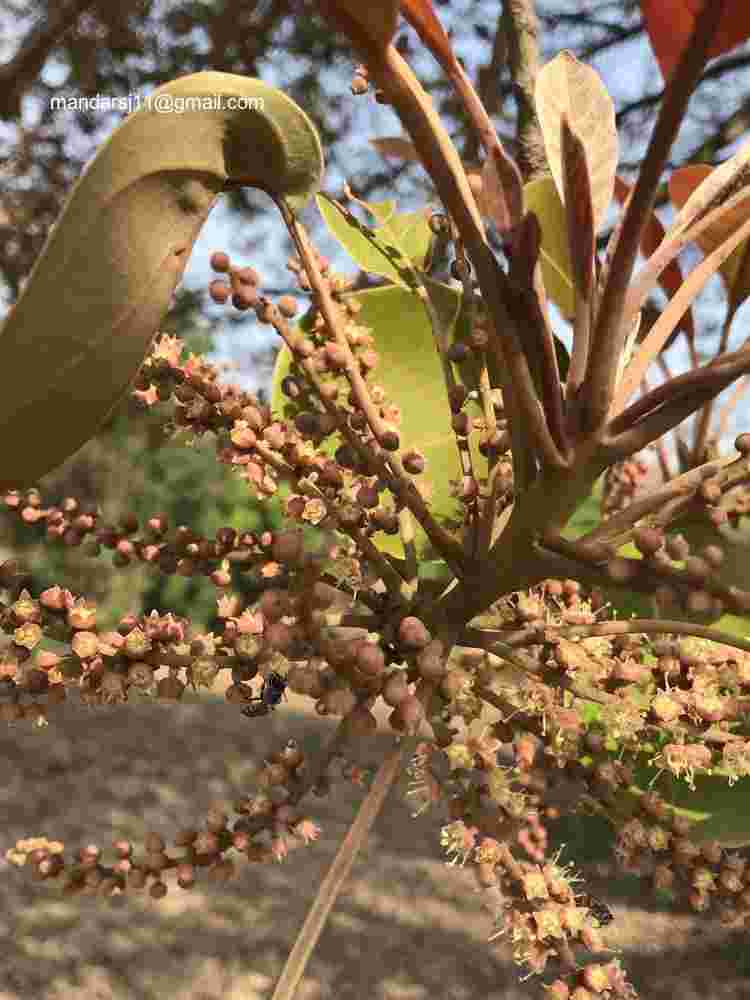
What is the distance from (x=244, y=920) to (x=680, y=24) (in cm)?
176

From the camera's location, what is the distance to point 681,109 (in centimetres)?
32

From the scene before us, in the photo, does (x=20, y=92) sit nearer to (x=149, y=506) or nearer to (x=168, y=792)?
(x=168, y=792)

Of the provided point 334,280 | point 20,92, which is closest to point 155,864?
point 334,280

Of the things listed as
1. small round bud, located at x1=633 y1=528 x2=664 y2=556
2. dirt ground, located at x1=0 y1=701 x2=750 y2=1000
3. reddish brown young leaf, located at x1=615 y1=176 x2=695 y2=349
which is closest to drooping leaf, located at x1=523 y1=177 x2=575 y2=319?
reddish brown young leaf, located at x1=615 y1=176 x2=695 y2=349

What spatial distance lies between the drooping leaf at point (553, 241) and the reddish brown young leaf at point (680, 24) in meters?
0.25

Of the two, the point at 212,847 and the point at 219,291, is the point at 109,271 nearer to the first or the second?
the point at 219,291

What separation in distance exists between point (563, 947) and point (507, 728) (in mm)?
121

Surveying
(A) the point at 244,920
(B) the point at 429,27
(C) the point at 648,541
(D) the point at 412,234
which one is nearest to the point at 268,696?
(C) the point at 648,541

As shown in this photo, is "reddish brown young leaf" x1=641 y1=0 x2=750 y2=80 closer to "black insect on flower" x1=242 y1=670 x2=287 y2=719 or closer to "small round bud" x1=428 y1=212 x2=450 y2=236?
"small round bud" x1=428 y1=212 x2=450 y2=236

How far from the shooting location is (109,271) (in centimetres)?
32

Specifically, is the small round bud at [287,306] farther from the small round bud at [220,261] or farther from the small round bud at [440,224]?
the small round bud at [440,224]

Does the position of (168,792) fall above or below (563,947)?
below

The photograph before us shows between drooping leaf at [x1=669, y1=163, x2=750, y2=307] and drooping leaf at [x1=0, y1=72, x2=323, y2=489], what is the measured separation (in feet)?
0.97

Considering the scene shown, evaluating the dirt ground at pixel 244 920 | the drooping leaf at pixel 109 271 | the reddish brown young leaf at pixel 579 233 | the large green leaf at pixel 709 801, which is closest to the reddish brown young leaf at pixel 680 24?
the reddish brown young leaf at pixel 579 233
